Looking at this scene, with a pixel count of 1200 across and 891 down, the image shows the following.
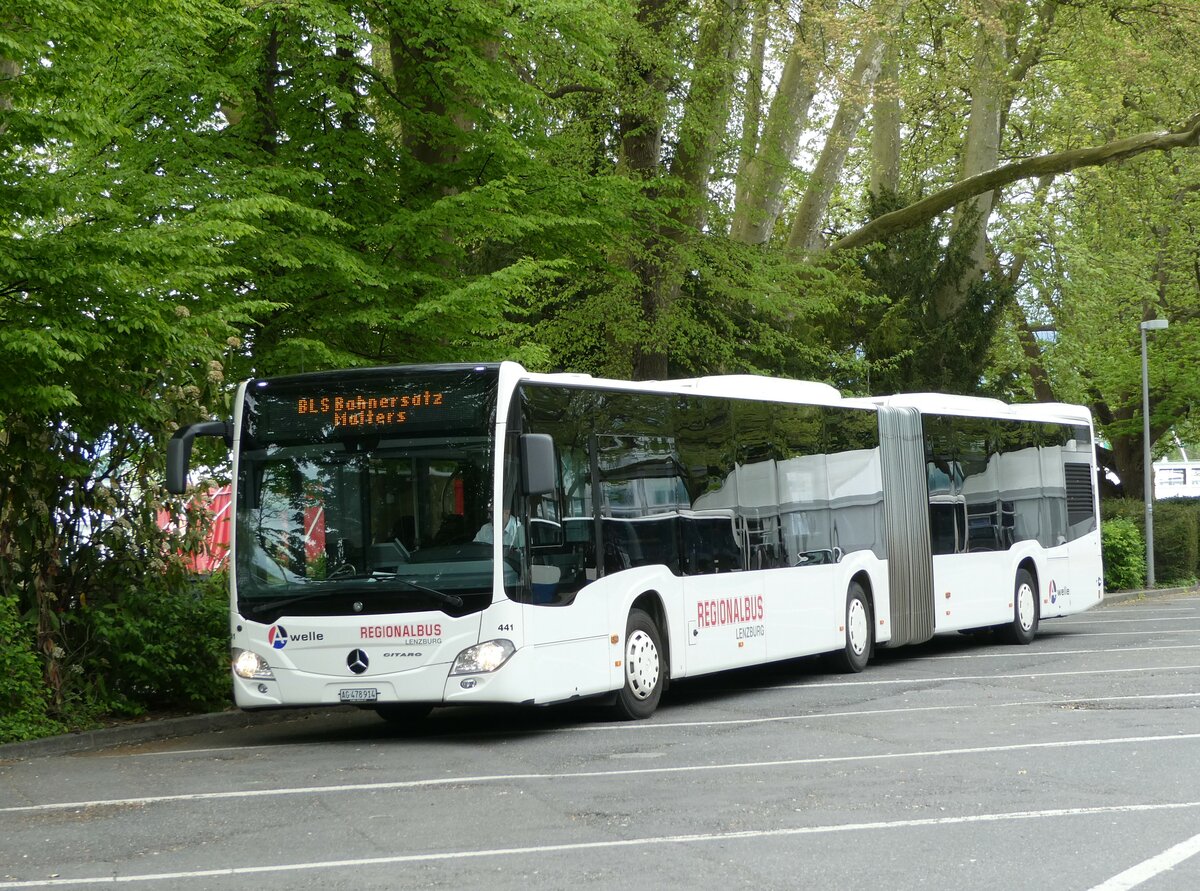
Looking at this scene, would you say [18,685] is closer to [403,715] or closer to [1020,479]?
[403,715]

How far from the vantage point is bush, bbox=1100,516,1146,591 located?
36.9m

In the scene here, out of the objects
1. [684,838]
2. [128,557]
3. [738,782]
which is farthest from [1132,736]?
[128,557]

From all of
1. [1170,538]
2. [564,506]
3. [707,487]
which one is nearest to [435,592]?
[564,506]

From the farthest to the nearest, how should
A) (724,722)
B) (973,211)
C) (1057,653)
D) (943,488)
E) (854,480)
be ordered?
(973,211) → (943,488) → (1057,653) → (854,480) → (724,722)

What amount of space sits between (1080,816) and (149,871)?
464 centimetres

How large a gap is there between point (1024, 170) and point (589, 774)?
19745 millimetres

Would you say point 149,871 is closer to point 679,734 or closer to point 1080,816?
point 1080,816

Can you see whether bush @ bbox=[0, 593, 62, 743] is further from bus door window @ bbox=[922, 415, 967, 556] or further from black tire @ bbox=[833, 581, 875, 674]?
bus door window @ bbox=[922, 415, 967, 556]

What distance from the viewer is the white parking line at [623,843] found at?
750 centimetres

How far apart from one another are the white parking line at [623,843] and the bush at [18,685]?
5609mm

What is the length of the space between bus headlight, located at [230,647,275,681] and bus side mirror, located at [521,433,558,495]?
248 centimetres

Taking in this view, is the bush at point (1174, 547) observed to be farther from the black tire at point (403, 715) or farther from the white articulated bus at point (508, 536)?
the black tire at point (403, 715)

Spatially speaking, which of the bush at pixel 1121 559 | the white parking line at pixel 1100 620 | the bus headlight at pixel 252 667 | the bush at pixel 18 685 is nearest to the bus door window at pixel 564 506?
the bus headlight at pixel 252 667

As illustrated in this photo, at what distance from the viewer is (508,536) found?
12250 millimetres
